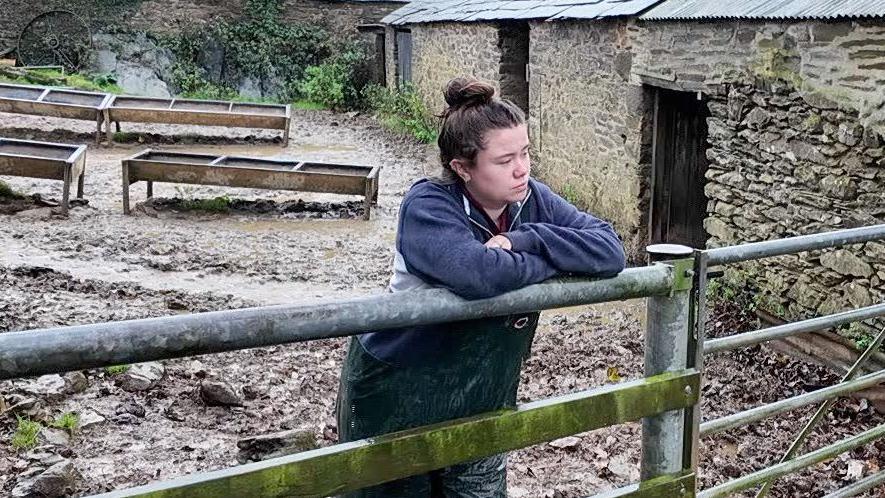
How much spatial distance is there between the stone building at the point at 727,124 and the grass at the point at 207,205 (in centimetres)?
446

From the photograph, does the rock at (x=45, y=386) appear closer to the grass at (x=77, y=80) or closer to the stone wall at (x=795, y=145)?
the stone wall at (x=795, y=145)

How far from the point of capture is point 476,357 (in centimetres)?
206

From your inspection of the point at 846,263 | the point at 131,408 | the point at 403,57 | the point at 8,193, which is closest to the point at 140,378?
the point at 131,408

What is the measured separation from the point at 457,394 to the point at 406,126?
1641 centimetres

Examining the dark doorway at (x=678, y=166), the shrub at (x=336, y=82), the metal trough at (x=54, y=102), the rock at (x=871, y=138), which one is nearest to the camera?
the rock at (x=871, y=138)

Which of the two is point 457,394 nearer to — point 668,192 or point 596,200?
point 668,192

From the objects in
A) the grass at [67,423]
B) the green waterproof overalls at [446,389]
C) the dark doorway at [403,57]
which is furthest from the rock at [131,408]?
the dark doorway at [403,57]

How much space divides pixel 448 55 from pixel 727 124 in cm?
943

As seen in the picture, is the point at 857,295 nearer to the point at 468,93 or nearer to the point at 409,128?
the point at 468,93

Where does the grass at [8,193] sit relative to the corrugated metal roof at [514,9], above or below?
below

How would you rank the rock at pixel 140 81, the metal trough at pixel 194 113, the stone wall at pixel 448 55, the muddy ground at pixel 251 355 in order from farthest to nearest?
the rock at pixel 140 81
the metal trough at pixel 194 113
the stone wall at pixel 448 55
the muddy ground at pixel 251 355

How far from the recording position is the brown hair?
2078mm

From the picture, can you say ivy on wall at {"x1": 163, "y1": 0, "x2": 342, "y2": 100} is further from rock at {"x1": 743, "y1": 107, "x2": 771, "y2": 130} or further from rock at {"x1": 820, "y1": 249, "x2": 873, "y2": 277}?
rock at {"x1": 820, "y1": 249, "x2": 873, "y2": 277}

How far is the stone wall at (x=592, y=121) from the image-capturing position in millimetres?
9273
